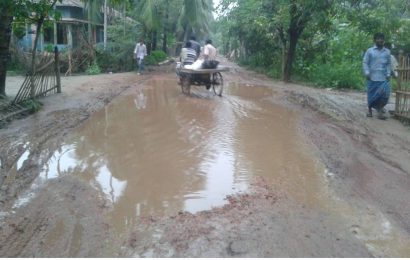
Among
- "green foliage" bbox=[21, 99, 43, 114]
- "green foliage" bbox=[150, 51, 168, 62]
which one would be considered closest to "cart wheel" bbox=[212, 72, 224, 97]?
"green foliage" bbox=[21, 99, 43, 114]

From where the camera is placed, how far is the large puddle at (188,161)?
5.09m

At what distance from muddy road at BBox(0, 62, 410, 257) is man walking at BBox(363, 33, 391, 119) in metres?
0.55

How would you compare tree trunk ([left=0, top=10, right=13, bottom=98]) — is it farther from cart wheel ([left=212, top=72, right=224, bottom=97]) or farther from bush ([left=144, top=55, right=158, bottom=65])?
bush ([left=144, top=55, right=158, bottom=65])

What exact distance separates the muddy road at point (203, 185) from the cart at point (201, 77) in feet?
8.49

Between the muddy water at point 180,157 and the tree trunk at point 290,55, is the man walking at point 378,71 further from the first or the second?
the tree trunk at point 290,55

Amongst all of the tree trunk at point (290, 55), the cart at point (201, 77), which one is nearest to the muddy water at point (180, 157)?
the cart at point (201, 77)

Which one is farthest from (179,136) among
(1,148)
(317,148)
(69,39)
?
(69,39)

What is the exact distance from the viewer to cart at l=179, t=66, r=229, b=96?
13312 millimetres

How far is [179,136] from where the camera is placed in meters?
8.40

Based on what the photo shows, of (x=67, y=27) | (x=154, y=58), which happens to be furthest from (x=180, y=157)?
(x=154, y=58)

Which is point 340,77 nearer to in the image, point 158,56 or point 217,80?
point 217,80

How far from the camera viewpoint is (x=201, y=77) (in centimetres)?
1372

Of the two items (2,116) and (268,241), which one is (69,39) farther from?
(268,241)

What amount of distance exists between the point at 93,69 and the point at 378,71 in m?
15.9
